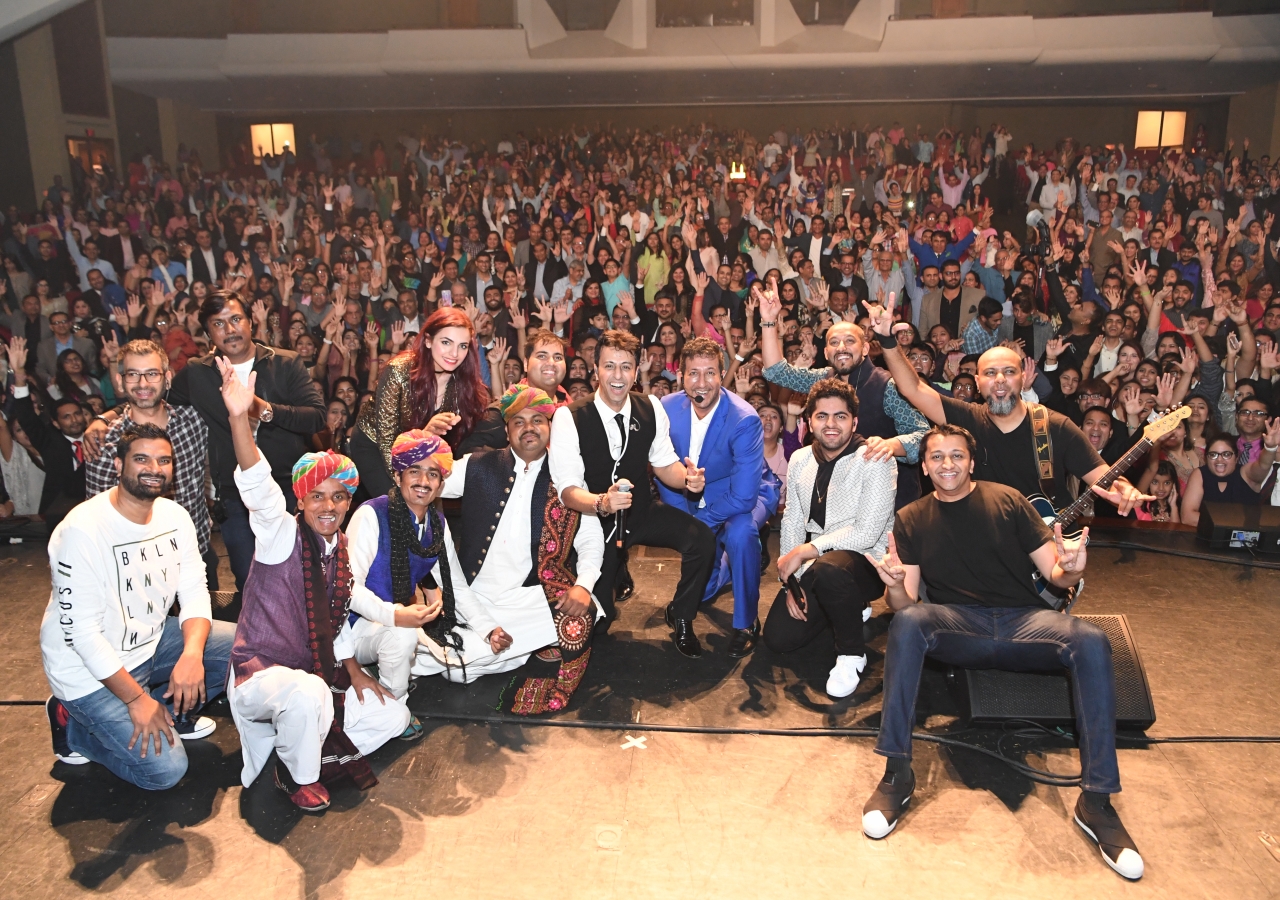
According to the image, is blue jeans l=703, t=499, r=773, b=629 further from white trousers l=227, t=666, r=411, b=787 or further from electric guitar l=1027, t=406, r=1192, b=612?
white trousers l=227, t=666, r=411, b=787

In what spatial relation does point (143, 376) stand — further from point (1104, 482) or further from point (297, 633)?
point (1104, 482)

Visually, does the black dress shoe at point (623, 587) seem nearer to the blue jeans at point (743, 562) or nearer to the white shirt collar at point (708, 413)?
the blue jeans at point (743, 562)

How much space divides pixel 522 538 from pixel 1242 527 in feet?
12.9

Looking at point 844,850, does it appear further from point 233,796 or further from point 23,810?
point 23,810

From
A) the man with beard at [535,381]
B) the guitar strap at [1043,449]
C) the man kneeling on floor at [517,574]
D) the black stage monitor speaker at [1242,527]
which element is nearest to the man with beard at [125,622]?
the man kneeling on floor at [517,574]

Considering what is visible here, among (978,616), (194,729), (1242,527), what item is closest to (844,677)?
(978,616)

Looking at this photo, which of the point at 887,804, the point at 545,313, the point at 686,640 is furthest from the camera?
the point at 545,313

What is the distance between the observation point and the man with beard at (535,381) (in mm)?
4141

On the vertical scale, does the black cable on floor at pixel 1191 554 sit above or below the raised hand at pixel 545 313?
below

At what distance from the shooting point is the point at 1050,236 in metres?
8.59

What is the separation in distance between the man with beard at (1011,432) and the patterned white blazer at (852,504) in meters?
0.45

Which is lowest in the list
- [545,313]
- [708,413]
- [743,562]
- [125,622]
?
[743,562]

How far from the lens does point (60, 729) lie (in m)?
3.18

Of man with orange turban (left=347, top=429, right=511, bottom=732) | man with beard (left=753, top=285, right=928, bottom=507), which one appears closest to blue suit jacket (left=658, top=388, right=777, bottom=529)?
man with beard (left=753, top=285, right=928, bottom=507)
